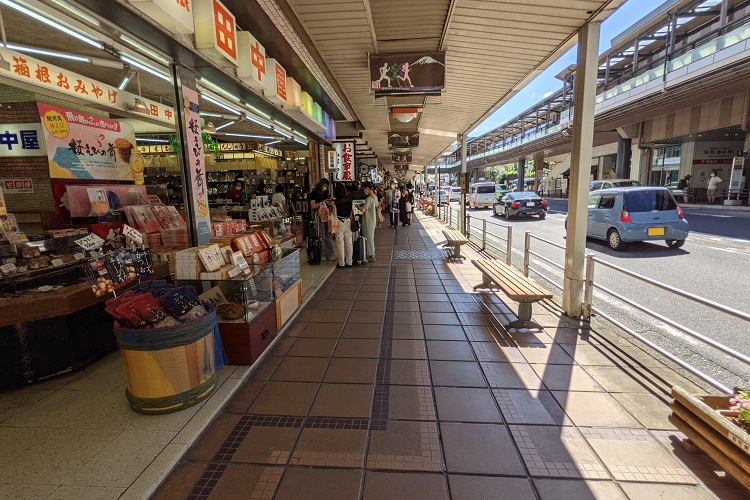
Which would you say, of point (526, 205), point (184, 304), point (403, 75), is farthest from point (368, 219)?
point (526, 205)

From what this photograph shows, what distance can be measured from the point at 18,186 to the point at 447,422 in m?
6.31

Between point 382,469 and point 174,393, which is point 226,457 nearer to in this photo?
point 174,393

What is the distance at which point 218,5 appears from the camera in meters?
3.27

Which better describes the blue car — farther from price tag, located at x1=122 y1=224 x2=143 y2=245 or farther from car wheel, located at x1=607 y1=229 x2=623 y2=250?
price tag, located at x1=122 y1=224 x2=143 y2=245

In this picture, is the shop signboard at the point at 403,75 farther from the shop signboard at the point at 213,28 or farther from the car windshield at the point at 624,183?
the car windshield at the point at 624,183

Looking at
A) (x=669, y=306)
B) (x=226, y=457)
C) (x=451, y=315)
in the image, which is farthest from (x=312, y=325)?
(x=669, y=306)

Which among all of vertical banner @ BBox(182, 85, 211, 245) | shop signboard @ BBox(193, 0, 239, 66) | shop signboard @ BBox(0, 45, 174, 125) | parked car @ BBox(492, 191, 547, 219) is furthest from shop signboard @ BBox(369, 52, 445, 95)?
parked car @ BBox(492, 191, 547, 219)

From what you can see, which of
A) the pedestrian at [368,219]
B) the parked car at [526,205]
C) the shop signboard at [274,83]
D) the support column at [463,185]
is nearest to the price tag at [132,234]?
the shop signboard at [274,83]

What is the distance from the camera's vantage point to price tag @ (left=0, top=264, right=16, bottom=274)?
3080 millimetres

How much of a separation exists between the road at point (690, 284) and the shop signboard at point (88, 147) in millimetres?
6529

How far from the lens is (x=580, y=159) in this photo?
170 inches

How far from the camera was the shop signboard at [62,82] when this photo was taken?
13.7ft

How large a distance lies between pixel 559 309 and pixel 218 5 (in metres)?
5.25

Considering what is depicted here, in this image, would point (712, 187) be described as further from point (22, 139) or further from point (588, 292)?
point (22, 139)
